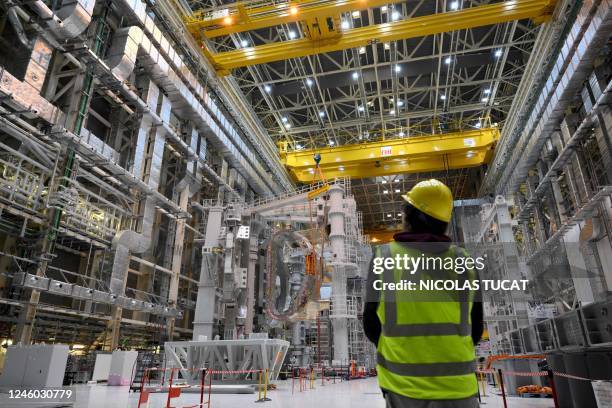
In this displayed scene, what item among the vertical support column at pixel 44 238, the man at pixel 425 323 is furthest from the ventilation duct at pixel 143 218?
the man at pixel 425 323

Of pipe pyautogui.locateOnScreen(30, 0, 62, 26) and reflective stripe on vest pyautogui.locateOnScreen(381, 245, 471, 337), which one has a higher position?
pipe pyautogui.locateOnScreen(30, 0, 62, 26)

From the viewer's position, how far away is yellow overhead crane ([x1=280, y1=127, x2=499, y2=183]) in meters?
22.4

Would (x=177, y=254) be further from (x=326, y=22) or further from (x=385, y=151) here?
(x=385, y=151)

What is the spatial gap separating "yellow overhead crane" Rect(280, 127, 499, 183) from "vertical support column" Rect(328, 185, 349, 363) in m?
5.81

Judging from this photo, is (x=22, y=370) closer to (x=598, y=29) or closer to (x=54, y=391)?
(x=54, y=391)

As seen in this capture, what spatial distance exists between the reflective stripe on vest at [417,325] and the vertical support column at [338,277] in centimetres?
1640

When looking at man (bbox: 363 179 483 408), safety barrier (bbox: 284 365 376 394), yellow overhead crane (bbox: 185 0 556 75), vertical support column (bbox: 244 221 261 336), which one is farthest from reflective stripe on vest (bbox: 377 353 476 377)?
yellow overhead crane (bbox: 185 0 556 75)

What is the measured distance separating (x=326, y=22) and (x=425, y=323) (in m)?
16.7

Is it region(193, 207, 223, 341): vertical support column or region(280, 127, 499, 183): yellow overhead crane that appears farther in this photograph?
region(280, 127, 499, 183): yellow overhead crane

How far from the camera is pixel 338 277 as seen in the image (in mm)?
18000

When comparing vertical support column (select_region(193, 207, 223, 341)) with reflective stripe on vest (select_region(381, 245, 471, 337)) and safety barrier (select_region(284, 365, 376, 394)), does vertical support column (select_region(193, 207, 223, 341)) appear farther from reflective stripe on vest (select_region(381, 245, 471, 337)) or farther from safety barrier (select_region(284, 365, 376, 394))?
reflective stripe on vest (select_region(381, 245, 471, 337))

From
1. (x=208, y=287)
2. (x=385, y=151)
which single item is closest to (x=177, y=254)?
(x=208, y=287)

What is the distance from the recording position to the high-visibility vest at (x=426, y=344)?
1358mm

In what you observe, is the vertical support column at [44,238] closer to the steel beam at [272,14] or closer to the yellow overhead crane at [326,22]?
the steel beam at [272,14]
